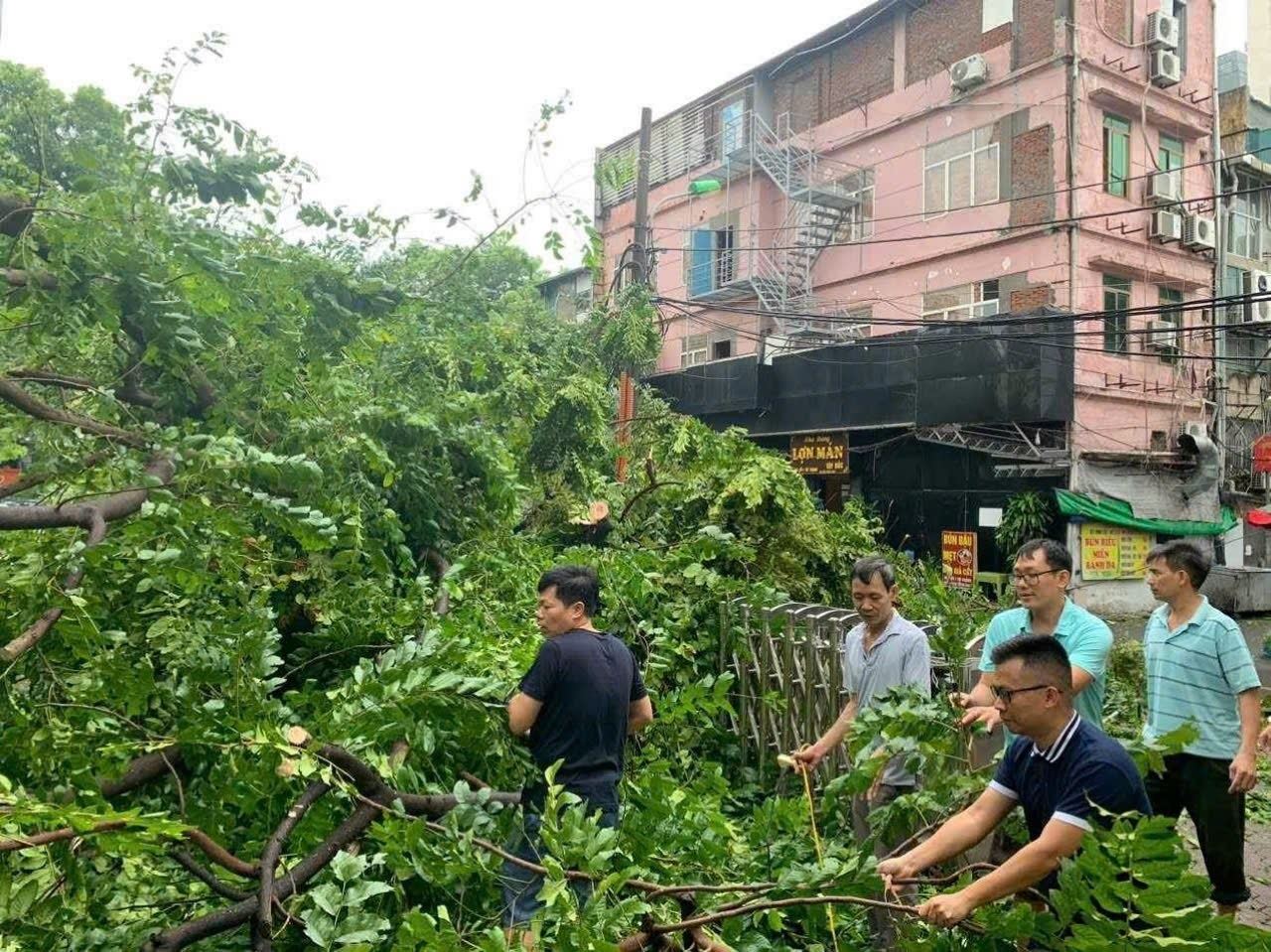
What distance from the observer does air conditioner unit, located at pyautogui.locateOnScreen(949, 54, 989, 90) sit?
1667cm

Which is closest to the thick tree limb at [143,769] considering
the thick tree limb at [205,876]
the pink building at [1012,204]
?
the thick tree limb at [205,876]

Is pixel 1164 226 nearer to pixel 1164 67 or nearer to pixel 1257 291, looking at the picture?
pixel 1257 291

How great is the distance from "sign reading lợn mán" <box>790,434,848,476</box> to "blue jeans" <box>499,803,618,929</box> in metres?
15.2

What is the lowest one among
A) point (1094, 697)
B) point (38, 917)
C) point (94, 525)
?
point (38, 917)

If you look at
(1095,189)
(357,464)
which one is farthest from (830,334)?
(357,464)

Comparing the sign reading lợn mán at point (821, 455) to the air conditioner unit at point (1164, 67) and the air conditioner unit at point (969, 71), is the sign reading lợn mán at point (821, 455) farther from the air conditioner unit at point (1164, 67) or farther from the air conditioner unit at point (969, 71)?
the air conditioner unit at point (1164, 67)

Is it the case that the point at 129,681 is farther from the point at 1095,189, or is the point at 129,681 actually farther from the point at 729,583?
the point at 1095,189

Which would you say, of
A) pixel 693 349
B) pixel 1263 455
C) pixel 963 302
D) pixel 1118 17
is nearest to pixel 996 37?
pixel 1118 17

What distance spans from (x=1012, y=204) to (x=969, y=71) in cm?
256

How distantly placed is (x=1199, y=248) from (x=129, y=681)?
1870 cm

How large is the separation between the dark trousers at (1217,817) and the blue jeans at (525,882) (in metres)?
2.26

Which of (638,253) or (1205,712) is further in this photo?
(638,253)

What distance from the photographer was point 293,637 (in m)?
5.46

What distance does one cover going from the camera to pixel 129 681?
2996 mm
